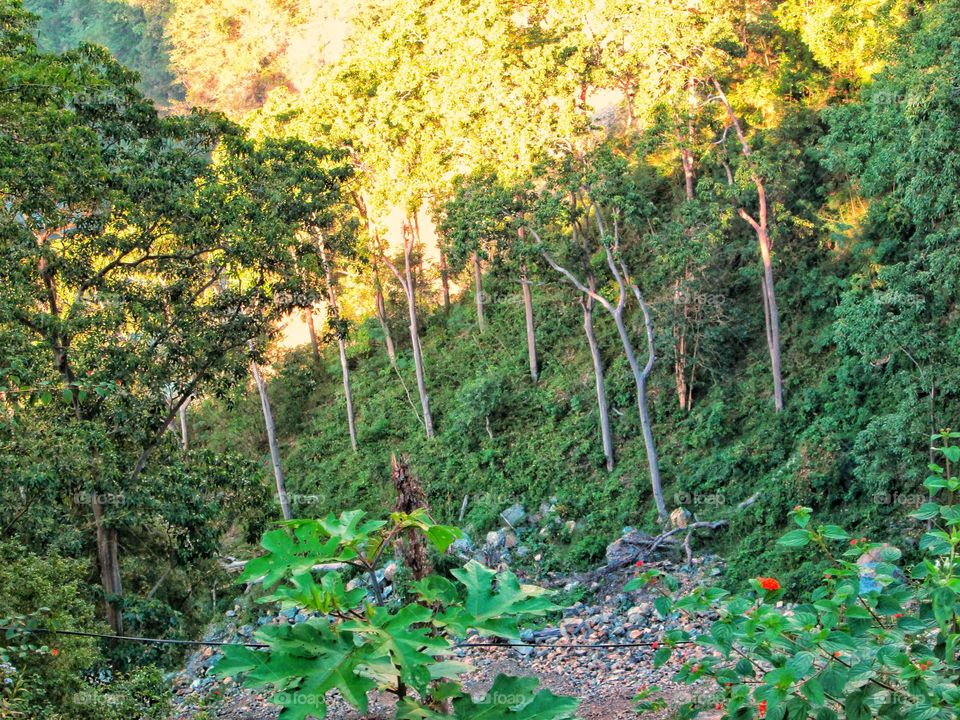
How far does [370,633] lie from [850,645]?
1423mm

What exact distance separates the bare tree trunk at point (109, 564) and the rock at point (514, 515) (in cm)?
769

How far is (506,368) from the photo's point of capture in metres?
21.9

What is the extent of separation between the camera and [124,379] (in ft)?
36.2

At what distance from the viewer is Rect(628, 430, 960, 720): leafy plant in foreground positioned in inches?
114

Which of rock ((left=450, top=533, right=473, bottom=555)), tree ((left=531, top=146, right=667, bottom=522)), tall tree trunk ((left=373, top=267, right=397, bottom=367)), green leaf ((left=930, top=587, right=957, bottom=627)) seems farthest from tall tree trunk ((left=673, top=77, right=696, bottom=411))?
green leaf ((left=930, top=587, right=957, bottom=627))

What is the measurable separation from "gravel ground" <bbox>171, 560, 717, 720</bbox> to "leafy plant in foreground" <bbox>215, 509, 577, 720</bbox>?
270 inches

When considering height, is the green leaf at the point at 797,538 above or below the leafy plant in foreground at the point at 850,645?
above

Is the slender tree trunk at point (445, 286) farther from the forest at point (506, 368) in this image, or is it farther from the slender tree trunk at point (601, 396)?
the slender tree trunk at point (601, 396)

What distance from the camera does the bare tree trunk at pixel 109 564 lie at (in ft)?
37.5

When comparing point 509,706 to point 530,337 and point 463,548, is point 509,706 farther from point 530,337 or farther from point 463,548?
point 530,337

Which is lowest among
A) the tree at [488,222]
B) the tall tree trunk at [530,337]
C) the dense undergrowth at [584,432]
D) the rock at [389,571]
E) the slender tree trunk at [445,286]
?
the rock at [389,571]

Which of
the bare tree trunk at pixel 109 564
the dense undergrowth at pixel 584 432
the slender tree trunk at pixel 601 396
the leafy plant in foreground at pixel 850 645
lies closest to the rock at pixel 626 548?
the dense undergrowth at pixel 584 432

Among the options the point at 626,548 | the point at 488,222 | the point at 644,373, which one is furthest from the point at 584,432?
the point at 488,222

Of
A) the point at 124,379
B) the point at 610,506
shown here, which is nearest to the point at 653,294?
the point at 610,506
